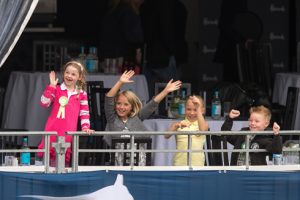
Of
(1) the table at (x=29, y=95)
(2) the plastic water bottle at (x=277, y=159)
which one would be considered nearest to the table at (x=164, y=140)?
(2) the plastic water bottle at (x=277, y=159)

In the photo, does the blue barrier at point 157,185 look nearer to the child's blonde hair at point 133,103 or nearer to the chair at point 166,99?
the child's blonde hair at point 133,103

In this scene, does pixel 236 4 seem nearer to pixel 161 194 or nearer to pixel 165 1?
pixel 165 1

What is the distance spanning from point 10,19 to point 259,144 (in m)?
2.21

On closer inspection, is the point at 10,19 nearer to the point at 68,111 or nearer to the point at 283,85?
the point at 68,111

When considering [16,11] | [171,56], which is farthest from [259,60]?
[16,11]

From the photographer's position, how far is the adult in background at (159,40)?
15.6 meters

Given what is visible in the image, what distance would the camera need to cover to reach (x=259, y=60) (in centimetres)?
1664

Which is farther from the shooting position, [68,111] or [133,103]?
[133,103]

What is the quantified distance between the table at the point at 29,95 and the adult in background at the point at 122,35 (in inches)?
39.7

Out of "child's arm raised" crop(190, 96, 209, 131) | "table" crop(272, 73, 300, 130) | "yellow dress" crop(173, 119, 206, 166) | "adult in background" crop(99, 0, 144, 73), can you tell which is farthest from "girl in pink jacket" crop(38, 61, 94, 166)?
"table" crop(272, 73, 300, 130)

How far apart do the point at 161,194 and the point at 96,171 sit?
512 mm

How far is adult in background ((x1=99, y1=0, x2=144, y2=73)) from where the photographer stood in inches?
604

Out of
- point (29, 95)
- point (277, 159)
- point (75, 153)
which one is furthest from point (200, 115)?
point (29, 95)

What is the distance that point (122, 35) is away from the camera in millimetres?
15445
